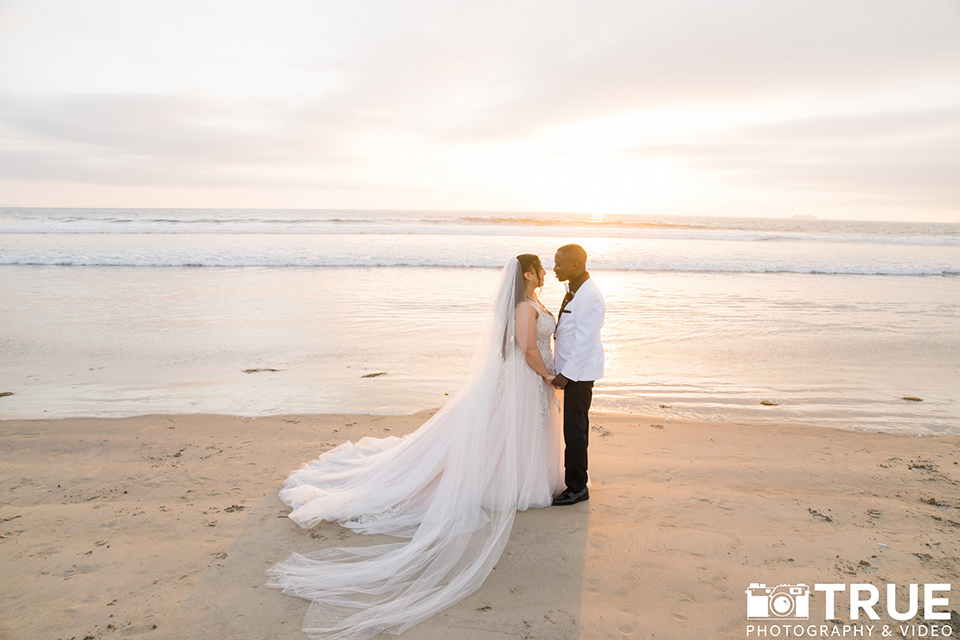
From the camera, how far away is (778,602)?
10.6 feet

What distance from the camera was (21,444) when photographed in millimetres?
5273

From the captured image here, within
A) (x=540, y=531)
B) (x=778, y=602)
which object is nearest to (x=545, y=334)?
(x=540, y=531)

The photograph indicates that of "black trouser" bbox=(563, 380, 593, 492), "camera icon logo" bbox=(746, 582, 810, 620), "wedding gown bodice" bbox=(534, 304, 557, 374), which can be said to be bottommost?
"camera icon logo" bbox=(746, 582, 810, 620)

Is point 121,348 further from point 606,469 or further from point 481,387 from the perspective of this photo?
point 606,469

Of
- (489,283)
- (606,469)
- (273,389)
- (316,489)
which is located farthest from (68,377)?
(489,283)

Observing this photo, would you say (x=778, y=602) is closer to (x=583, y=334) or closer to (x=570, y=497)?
(x=570, y=497)

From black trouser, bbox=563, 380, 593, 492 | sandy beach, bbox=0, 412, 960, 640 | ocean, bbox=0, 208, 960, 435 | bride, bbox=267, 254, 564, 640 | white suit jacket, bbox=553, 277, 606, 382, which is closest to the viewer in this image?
sandy beach, bbox=0, 412, 960, 640

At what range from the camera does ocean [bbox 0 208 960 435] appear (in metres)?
6.77

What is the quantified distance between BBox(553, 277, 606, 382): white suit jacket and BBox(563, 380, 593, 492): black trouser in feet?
0.61

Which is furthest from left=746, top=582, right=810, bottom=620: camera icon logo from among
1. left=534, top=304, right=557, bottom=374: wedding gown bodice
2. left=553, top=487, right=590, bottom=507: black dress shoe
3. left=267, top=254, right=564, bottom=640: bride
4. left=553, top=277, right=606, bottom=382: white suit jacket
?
left=534, top=304, right=557, bottom=374: wedding gown bodice

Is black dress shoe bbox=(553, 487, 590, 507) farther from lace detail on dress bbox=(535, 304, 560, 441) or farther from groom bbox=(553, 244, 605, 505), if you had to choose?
lace detail on dress bbox=(535, 304, 560, 441)

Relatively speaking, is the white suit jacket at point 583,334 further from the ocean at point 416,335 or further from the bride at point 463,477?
the ocean at point 416,335

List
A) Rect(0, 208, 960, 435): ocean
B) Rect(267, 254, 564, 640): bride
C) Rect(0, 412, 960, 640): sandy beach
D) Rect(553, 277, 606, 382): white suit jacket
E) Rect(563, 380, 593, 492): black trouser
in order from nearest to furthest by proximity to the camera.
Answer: Rect(0, 412, 960, 640): sandy beach < Rect(267, 254, 564, 640): bride < Rect(553, 277, 606, 382): white suit jacket < Rect(563, 380, 593, 492): black trouser < Rect(0, 208, 960, 435): ocean

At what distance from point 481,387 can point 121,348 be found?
749cm
